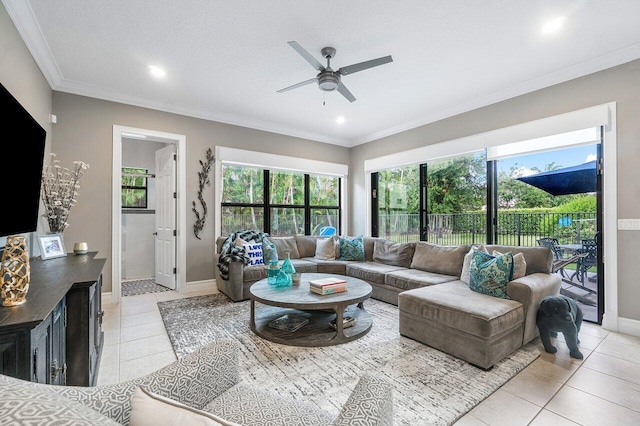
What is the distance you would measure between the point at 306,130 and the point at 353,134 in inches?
37.2

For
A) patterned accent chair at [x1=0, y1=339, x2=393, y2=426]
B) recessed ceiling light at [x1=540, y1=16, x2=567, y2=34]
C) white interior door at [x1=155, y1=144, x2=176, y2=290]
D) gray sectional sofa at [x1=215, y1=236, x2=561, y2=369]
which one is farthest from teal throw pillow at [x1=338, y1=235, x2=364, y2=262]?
patterned accent chair at [x1=0, y1=339, x2=393, y2=426]

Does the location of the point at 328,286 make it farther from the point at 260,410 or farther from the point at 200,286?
the point at 200,286

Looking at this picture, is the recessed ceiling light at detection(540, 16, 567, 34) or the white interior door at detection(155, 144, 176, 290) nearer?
the recessed ceiling light at detection(540, 16, 567, 34)

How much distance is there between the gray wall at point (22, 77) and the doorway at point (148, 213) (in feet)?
2.66

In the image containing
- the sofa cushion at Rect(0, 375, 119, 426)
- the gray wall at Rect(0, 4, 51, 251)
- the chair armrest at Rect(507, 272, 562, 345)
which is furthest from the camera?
the chair armrest at Rect(507, 272, 562, 345)

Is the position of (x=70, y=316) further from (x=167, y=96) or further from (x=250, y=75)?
(x=167, y=96)

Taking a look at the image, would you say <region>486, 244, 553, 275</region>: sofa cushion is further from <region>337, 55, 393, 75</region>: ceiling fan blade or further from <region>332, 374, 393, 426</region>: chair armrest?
<region>332, 374, 393, 426</region>: chair armrest

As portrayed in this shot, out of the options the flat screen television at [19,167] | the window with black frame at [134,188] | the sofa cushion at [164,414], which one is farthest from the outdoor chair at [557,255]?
the window with black frame at [134,188]

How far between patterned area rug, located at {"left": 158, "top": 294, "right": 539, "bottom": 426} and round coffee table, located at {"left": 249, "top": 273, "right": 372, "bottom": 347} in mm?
68

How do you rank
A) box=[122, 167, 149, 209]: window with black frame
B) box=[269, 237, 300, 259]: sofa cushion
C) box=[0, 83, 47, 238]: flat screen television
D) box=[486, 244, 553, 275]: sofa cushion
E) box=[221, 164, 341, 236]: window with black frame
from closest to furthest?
box=[0, 83, 47, 238]: flat screen television
box=[486, 244, 553, 275]: sofa cushion
box=[269, 237, 300, 259]: sofa cushion
box=[221, 164, 341, 236]: window with black frame
box=[122, 167, 149, 209]: window with black frame

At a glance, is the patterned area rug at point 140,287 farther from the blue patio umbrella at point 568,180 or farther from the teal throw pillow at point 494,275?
the blue patio umbrella at point 568,180

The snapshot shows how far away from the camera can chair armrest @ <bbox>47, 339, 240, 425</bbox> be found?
2.58ft

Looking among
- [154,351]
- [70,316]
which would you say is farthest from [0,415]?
[154,351]

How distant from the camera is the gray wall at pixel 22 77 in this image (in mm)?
2223
